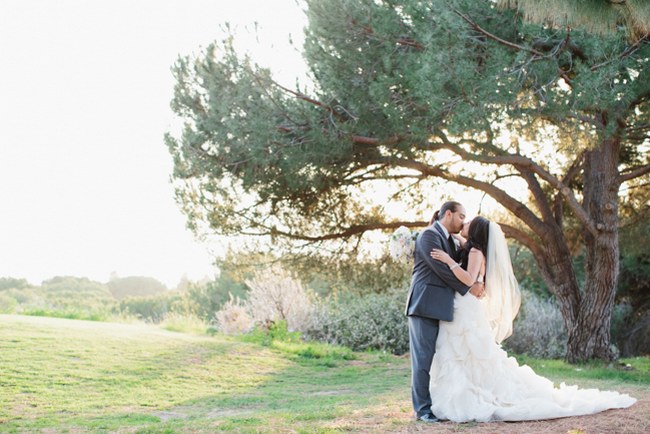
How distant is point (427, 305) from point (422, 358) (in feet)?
1.62

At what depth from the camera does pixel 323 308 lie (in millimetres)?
18906

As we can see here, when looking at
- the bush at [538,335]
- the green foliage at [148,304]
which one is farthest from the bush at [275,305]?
the green foliage at [148,304]

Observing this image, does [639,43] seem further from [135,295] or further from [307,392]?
[135,295]

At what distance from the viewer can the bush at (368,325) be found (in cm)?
1786

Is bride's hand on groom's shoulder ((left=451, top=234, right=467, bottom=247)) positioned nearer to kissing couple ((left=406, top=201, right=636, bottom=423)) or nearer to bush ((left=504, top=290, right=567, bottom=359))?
kissing couple ((left=406, top=201, right=636, bottom=423))

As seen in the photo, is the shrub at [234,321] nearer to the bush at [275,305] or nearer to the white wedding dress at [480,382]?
the bush at [275,305]

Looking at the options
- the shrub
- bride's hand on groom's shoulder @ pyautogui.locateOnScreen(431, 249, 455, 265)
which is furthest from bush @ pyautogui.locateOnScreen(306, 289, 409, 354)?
bride's hand on groom's shoulder @ pyautogui.locateOnScreen(431, 249, 455, 265)

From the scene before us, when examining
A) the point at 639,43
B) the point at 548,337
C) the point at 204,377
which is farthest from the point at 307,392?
the point at 548,337

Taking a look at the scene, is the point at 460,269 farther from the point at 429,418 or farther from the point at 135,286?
the point at 135,286

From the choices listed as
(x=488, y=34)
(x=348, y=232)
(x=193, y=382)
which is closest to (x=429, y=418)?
(x=193, y=382)

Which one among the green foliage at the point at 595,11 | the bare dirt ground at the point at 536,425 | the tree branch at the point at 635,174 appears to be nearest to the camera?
the green foliage at the point at 595,11

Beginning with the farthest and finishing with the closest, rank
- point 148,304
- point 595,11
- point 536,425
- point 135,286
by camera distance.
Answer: point 135,286
point 148,304
point 536,425
point 595,11

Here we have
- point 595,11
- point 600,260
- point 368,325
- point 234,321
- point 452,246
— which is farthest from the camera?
point 234,321

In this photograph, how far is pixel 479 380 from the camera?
22.6ft
